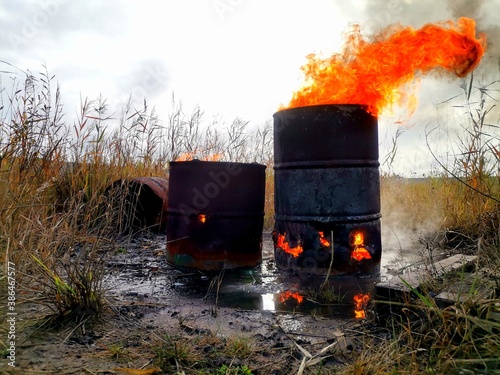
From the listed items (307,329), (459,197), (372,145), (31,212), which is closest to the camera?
(307,329)

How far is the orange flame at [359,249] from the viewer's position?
3.67m

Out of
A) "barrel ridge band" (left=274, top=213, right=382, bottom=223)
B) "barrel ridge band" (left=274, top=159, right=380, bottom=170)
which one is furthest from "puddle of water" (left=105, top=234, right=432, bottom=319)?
→ "barrel ridge band" (left=274, top=159, right=380, bottom=170)

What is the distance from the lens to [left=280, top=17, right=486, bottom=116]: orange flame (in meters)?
3.79

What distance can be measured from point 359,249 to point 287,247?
676mm

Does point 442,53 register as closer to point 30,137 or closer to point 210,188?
point 210,188

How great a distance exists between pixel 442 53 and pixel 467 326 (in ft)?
10.1

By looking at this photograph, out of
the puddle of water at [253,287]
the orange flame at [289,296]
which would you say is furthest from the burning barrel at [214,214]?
the orange flame at [289,296]

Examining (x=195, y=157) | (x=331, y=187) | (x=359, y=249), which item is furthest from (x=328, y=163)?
(x=195, y=157)

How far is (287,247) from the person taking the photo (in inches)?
151

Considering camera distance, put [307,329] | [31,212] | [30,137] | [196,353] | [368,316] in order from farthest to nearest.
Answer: [30,137]
[31,212]
[368,316]
[307,329]
[196,353]

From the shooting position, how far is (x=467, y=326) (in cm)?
160

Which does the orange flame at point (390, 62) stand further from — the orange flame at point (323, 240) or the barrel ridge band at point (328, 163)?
the orange flame at point (323, 240)

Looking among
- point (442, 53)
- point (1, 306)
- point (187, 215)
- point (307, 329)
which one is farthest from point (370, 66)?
point (1, 306)

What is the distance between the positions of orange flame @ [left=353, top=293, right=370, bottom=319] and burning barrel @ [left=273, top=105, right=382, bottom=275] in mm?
591
